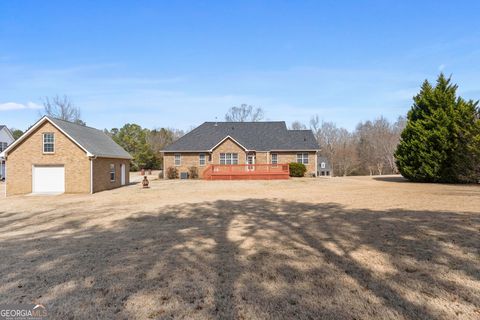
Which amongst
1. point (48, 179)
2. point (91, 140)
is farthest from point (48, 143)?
point (91, 140)

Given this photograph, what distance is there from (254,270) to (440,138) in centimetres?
2571

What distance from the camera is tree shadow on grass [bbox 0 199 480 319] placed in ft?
14.1

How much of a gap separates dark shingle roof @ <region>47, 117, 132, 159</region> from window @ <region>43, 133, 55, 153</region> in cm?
103

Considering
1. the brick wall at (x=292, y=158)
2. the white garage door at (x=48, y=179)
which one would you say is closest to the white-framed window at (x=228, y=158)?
the brick wall at (x=292, y=158)

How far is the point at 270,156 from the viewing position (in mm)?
37719

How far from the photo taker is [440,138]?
26.1m

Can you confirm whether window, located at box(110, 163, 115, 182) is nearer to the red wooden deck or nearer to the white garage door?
the white garage door

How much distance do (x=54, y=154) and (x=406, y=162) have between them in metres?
28.1

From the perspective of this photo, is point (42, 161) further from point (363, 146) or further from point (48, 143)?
point (363, 146)

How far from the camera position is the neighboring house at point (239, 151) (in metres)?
36.8

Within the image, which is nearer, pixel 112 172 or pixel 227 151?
pixel 112 172

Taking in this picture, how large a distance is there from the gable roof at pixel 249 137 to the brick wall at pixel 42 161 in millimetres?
13309

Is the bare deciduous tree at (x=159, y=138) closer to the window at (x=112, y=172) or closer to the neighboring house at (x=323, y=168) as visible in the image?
the neighboring house at (x=323, y=168)

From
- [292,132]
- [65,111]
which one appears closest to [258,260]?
[292,132]
